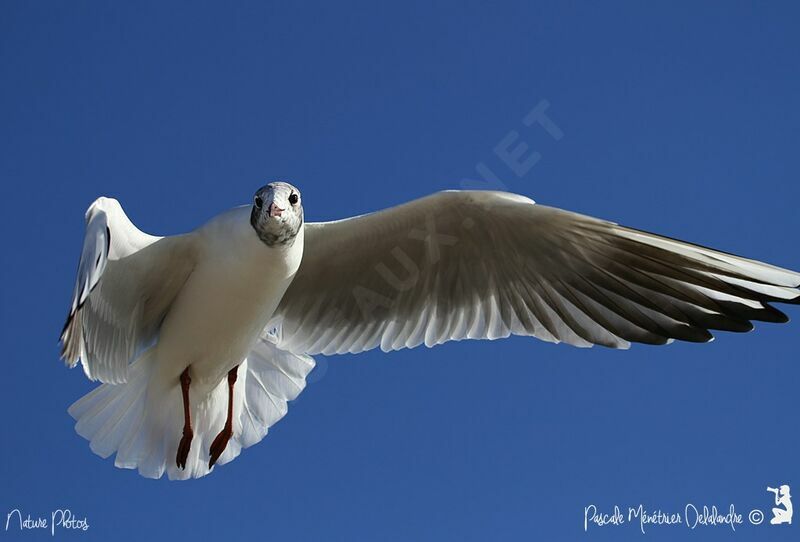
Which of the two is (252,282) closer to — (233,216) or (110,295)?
(233,216)

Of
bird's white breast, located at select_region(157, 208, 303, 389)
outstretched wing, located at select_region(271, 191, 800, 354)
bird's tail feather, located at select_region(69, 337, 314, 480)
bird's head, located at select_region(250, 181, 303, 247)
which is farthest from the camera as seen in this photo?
bird's tail feather, located at select_region(69, 337, 314, 480)

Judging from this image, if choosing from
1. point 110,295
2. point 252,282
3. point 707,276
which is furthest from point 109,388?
point 707,276

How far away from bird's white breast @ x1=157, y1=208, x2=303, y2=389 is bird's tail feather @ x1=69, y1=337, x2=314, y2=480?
8.0 inches

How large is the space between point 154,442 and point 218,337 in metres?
0.81

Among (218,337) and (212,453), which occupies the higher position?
(218,337)

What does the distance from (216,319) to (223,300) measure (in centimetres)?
14

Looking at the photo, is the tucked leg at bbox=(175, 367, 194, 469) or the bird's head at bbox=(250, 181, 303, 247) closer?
the bird's head at bbox=(250, 181, 303, 247)

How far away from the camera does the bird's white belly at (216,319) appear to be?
4621 millimetres

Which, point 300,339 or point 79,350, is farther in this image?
point 300,339

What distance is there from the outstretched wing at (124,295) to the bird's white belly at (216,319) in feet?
0.27

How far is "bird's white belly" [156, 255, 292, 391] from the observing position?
4.62m

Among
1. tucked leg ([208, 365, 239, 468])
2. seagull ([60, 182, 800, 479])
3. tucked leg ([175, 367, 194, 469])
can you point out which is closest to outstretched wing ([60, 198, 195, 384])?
seagull ([60, 182, 800, 479])

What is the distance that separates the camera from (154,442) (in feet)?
17.5

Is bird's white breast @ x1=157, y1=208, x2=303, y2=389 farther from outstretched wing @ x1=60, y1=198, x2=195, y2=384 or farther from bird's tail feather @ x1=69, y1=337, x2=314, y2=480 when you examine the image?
bird's tail feather @ x1=69, y1=337, x2=314, y2=480
